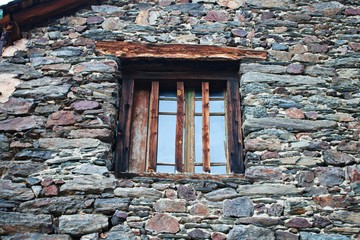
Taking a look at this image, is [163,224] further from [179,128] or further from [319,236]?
[319,236]

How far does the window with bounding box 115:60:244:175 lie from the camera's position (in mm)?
4773

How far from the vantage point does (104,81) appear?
5070mm

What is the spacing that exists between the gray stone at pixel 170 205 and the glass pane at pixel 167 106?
1151 millimetres

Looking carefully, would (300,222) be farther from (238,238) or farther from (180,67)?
(180,67)

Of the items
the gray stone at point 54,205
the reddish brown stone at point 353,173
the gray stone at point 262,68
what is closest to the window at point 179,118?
the gray stone at point 262,68

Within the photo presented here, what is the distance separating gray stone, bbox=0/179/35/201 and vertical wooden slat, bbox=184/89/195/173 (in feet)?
4.56

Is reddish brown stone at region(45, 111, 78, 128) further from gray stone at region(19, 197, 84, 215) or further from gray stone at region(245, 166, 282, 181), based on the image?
gray stone at region(245, 166, 282, 181)

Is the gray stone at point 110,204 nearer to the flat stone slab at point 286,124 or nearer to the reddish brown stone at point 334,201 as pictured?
the flat stone slab at point 286,124

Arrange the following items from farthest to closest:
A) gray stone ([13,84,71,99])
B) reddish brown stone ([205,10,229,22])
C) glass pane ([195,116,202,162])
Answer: reddish brown stone ([205,10,229,22])
gray stone ([13,84,71,99])
glass pane ([195,116,202,162])

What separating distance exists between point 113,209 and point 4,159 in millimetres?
1129

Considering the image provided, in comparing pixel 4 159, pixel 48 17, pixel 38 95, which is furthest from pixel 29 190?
pixel 48 17

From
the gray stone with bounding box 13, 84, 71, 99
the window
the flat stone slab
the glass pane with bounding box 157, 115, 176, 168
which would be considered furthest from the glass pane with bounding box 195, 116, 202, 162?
the gray stone with bounding box 13, 84, 71, 99

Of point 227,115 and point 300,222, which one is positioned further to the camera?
point 227,115

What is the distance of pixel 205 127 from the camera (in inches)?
195
